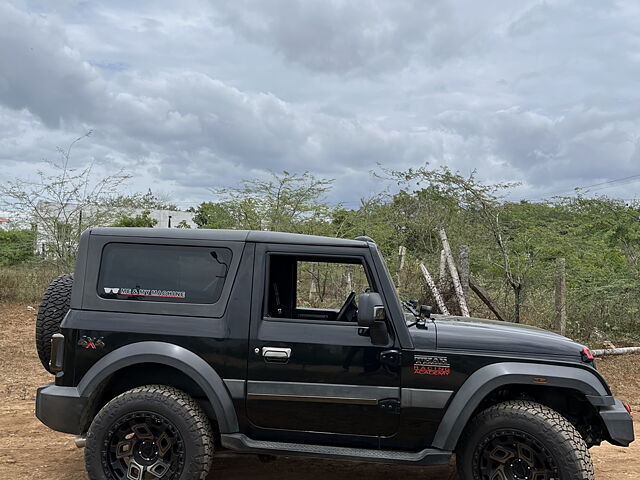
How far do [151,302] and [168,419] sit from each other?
2.64 feet

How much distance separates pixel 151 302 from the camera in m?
4.25

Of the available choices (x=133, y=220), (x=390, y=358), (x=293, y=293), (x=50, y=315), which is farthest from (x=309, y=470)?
(x=133, y=220)

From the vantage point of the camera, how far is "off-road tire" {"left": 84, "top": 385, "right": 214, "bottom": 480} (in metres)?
4.02

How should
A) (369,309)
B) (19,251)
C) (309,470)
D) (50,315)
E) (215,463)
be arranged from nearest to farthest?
1. (369,309)
2. (50,315)
3. (309,470)
4. (215,463)
5. (19,251)

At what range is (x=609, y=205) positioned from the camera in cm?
1176

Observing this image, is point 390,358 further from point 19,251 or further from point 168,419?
point 19,251

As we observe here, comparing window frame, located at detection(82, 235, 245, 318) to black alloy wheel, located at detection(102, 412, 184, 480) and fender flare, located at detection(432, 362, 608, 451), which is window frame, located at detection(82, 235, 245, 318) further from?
fender flare, located at detection(432, 362, 608, 451)

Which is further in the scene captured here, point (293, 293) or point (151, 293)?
point (293, 293)

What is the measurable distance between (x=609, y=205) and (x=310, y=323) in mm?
9573

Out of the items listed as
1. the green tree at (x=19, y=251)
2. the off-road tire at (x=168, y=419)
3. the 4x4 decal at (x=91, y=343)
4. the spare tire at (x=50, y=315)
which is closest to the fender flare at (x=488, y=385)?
the off-road tire at (x=168, y=419)

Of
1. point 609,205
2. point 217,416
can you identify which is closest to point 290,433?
point 217,416

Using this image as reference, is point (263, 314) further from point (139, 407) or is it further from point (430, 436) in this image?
point (430, 436)

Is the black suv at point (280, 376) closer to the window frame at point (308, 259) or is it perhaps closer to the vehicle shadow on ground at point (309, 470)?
the window frame at point (308, 259)

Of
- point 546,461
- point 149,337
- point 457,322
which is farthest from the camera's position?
point 457,322
